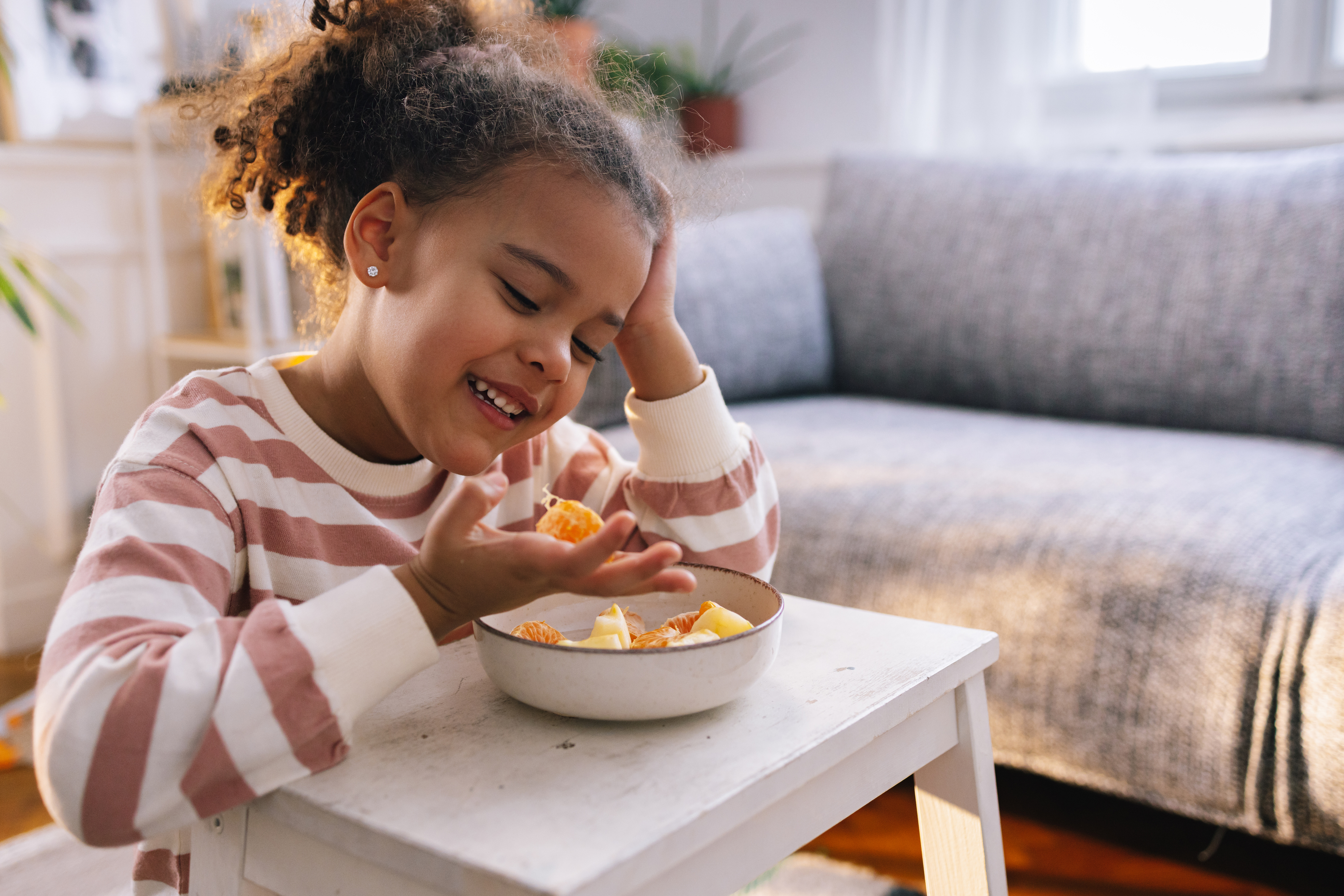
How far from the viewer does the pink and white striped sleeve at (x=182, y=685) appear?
1.68 ft

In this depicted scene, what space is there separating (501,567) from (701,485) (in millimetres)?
367

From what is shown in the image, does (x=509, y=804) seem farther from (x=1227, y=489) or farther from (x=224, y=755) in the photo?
(x=1227, y=489)

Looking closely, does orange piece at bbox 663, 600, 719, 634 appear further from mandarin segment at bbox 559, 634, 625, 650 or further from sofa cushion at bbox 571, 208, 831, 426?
sofa cushion at bbox 571, 208, 831, 426

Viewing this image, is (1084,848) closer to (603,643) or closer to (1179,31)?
(603,643)

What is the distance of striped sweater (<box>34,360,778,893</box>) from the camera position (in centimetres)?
52

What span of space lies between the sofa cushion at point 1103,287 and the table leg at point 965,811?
115 centimetres

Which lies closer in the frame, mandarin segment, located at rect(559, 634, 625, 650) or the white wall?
mandarin segment, located at rect(559, 634, 625, 650)

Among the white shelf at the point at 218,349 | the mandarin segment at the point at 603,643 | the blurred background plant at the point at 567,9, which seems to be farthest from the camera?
the blurred background plant at the point at 567,9

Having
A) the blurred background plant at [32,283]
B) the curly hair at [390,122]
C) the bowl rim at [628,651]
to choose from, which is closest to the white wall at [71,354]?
the blurred background plant at [32,283]

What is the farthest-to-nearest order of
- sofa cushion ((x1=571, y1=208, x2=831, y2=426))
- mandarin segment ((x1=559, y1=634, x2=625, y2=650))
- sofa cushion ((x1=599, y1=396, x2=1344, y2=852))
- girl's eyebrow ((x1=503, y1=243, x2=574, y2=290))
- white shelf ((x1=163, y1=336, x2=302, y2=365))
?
white shelf ((x1=163, y1=336, x2=302, y2=365)), sofa cushion ((x1=571, y1=208, x2=831, y2=426)), sofa cushion ((x1=599, y1=396, x2=1344, y2=852)), girl's eyebrow ((x1=503, y1=243, x2=574, y2=290)), mandarin segment ((x1=559, y1=634, x2=625, y2=650))

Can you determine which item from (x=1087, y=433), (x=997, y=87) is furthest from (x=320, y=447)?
(x=997, y=87)

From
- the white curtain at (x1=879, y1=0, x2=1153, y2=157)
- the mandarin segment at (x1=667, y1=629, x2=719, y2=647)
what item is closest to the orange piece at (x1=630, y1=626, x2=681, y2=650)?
the mandarin segment at (x1=667, y1=629, x2=719, y2=647)

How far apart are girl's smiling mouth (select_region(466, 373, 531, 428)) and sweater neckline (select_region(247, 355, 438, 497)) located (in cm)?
13

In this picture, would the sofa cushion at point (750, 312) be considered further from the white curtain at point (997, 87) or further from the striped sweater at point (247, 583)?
the striped sweater at point (247, 583)
